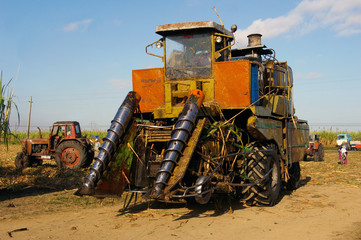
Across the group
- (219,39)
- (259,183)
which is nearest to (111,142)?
(259,183)

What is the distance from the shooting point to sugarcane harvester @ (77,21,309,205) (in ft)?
22.0

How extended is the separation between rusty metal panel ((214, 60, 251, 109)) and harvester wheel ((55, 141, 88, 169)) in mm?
10163

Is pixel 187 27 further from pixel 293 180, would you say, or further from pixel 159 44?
pixel 293 180

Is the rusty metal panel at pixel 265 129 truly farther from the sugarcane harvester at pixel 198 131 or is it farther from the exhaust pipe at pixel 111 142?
the exhaust pipe at pixel 111 142

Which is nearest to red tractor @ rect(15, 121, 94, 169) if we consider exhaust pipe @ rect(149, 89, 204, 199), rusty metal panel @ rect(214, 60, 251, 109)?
rusty metal panel @ rect(214, 60, 251, 109)

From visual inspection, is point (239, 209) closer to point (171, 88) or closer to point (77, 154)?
point (171, 88)

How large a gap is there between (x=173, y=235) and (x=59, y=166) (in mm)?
12095

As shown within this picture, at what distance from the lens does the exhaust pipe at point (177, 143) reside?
20.4 ft

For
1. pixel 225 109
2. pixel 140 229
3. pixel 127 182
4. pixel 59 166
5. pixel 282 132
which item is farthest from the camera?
pixel 59 166

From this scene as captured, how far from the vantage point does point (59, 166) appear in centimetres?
1661

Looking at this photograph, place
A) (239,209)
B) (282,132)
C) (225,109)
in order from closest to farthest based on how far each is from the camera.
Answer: (239,209) < (225,109) < (282,132)

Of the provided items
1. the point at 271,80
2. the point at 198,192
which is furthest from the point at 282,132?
the point at 198,192

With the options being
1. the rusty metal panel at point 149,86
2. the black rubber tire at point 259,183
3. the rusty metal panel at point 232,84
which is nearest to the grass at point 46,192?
the rusty metal panel at point 149,86

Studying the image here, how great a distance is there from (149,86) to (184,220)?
351 centimetres
